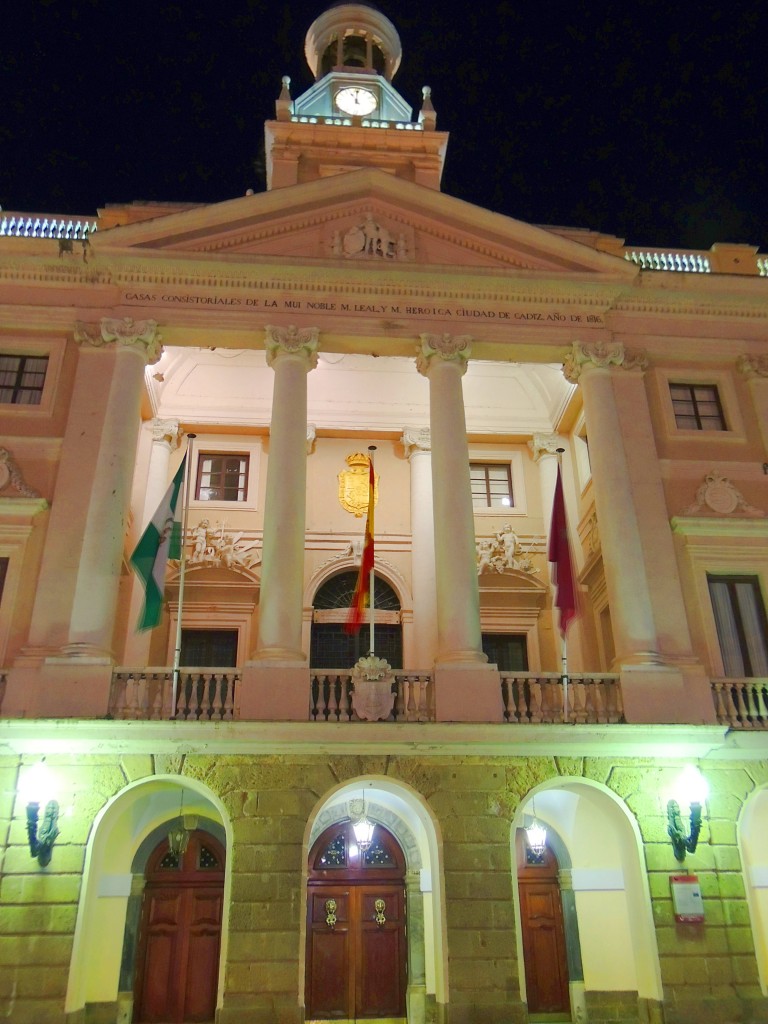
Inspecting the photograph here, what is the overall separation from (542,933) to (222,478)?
12728 millimetres

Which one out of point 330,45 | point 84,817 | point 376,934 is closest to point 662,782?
point 376,934

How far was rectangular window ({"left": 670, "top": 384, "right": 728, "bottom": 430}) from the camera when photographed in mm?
19562

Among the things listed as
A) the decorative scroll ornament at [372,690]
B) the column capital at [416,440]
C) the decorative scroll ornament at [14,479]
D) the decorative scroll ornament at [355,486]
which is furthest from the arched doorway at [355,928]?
the column capital at [416,440]

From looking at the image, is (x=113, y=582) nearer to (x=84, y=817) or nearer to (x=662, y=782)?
(x=84, y=817)

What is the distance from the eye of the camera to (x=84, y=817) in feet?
45.7

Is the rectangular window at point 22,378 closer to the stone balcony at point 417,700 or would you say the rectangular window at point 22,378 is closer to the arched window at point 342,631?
the stone balcony at point 417,700

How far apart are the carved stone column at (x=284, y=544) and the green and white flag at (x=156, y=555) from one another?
5.52 ft

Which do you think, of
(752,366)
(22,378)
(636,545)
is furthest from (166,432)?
(752,366)

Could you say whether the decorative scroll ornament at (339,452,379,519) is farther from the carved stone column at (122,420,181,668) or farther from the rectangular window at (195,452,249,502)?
the carved stone column at (122,420,181,668)

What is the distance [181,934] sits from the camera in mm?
16625

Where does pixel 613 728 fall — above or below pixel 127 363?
below

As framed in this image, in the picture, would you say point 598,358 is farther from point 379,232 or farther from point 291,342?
point 291,342

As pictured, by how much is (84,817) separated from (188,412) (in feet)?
39.1

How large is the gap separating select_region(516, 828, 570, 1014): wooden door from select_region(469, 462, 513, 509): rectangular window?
27.5ft
